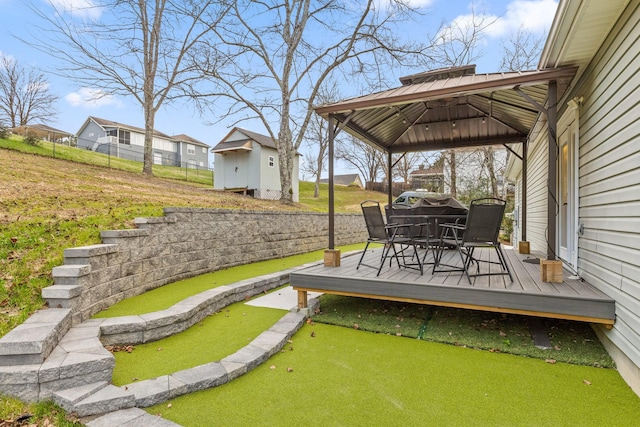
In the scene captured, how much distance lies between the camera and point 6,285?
10.3 feet

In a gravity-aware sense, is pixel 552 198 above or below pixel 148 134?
below

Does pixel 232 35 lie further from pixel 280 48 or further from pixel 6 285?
pixel 6 285

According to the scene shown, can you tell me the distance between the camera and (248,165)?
18.5 meters

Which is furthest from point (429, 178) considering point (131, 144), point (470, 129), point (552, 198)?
point (552, 198)

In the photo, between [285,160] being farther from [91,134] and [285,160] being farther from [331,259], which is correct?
[91,134]

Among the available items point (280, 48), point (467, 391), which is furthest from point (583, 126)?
point (280, 48)

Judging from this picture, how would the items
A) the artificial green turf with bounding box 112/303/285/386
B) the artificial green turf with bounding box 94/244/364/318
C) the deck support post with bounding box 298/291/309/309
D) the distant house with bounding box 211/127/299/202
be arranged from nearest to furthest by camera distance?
1. the artificial green turf with bounding box 112/303/285/386
2. the artificial green turf with bounding box 94/244/364/318
3. the deck support post with bounding box 298/291/309/309
4. the distant house with bounding box 211/127/299/202

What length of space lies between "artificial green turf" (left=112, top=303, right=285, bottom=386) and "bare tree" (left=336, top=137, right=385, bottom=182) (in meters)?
27.6

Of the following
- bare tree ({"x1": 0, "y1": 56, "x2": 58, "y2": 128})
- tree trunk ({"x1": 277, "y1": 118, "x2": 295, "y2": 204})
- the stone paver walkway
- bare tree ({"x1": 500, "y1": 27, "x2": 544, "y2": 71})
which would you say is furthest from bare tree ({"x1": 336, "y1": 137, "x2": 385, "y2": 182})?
the stone paver walkway

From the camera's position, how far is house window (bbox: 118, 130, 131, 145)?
27334mm

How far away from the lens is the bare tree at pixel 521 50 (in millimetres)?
15234

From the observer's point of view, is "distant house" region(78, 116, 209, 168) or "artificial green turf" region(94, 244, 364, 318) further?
"distant house" region(78, 116, 209, 168)

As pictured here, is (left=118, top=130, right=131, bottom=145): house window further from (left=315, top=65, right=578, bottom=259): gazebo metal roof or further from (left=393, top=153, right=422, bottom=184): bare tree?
(left=315, top=65, right=578, bottom=259): gazebo metal roof

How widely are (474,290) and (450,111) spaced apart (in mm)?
4129
